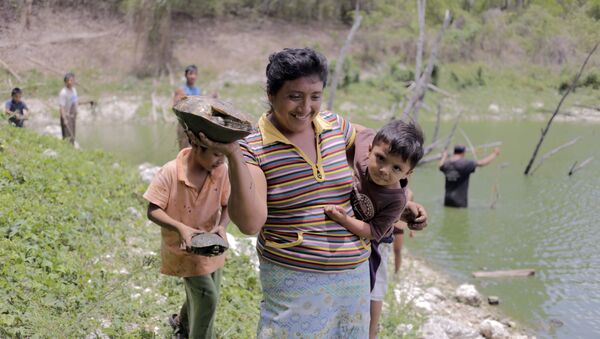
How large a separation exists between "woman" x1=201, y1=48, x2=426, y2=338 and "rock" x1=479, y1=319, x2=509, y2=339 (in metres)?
3.33

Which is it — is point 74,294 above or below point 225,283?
above

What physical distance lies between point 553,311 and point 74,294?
183 inches

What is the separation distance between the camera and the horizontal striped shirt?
182cm

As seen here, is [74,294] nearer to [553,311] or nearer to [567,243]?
[553,311]

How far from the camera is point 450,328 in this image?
4.64m

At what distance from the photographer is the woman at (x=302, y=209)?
1796 mm

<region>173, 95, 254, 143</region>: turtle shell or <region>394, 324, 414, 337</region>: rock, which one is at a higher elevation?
<region>173, 95, 254, 143</region>: turtle shell

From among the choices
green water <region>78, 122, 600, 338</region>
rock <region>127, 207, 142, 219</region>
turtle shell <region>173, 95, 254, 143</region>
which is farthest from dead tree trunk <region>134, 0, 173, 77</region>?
turtle shell <region>173, 95, 254, 143</region>

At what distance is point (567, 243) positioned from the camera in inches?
291

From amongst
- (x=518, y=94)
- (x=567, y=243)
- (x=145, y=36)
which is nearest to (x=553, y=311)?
(x=567, y=243)

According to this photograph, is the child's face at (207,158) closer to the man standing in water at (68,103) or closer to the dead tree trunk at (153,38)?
the man standing in water at (68,103)

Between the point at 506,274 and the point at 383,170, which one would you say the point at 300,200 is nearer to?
the point at 383,170

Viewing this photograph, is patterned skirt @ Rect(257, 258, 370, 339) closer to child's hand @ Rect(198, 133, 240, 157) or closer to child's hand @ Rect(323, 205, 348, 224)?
child's hand @ Rect(323, 205, 348, 224)

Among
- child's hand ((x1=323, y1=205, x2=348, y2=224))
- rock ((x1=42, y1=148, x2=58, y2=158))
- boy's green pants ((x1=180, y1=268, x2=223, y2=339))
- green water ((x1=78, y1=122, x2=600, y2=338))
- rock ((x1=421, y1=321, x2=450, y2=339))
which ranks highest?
child's hand ((x1=323, y1=205, x2=348, y2=224))
